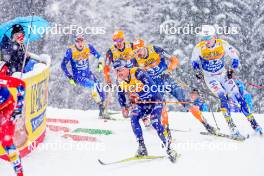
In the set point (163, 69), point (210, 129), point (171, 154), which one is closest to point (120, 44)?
point (163, 69)

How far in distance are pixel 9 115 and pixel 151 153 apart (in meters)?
2.96

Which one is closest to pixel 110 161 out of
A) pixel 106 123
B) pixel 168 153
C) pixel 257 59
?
pixel 168 153

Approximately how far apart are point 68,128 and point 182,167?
13.1ft

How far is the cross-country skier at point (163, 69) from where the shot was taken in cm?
999

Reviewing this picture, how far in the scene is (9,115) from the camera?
21.9 ft

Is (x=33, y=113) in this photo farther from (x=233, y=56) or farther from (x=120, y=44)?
(x=233, y=56)

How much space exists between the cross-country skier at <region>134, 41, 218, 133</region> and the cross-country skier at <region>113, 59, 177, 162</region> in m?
1.63

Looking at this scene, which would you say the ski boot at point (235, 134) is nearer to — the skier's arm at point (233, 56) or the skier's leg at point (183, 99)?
the skier's leg at point (183, 99)

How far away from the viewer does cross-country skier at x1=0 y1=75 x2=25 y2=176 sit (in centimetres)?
657

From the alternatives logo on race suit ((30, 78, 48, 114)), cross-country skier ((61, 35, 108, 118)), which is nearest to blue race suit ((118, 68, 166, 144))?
logo on race suit ((30, 78, 48, 114))

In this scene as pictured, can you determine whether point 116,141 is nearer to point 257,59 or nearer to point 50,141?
point 50,141

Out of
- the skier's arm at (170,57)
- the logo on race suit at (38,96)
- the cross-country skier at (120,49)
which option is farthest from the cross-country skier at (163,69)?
the logo on race suit at (38,96)

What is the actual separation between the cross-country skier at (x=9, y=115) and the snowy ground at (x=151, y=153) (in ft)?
3.23

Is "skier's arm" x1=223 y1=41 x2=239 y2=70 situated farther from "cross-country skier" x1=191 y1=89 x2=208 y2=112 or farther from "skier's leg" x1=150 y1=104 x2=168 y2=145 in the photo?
"skier's leg" x1=150 y1=104 x2=168 y2=145
